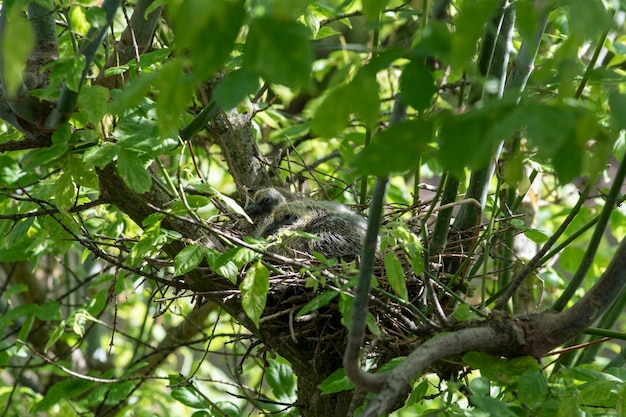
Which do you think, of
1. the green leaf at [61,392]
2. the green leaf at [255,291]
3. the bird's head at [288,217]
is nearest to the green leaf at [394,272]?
the green leaf at [255,291]

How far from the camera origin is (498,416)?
1.41 meters

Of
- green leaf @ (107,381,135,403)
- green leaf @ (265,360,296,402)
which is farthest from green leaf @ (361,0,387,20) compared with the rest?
green leaf @ (107,381,135,403)

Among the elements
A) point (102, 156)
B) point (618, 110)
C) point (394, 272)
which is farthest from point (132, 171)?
point (618, 110)

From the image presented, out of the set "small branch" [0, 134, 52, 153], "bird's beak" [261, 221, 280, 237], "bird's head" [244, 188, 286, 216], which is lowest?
"small branch" [0, 134, 52, 153]

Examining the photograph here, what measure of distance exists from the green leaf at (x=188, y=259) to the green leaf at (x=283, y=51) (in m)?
0.93

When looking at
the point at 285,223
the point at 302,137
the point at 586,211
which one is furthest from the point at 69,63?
the point at 586,211

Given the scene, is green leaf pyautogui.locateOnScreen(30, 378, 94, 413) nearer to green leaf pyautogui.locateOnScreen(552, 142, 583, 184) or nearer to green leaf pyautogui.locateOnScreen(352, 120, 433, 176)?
green leaf pyautogui.locateOnScreen(352, 120, 433, 176)

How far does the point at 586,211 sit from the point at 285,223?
60.6 inches

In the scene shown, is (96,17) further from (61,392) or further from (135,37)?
(61,392)

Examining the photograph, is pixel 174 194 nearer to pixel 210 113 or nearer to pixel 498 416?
pixel 210 113

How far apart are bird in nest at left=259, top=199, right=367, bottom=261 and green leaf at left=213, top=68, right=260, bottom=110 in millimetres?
1571

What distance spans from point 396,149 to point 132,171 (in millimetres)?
820

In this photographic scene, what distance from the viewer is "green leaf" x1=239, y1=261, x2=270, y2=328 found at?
68.2 inches

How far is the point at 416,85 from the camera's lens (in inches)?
43.8
